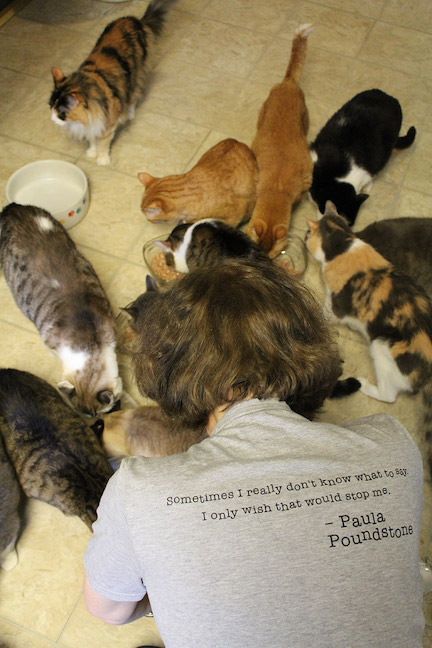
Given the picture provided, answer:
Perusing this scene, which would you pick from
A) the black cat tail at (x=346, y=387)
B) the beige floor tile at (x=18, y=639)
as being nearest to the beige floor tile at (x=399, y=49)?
the black cat tail at (x=346, y=387)

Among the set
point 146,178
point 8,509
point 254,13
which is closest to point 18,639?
point 8,509

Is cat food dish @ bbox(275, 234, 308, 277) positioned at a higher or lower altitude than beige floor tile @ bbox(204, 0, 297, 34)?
lower

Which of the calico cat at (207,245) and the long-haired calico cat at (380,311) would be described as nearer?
the long-haired calico cat at (380,311)

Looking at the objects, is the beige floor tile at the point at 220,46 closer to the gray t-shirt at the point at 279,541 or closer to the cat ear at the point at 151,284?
the cat ear at the point at 151,284

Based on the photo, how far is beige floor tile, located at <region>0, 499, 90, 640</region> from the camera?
1.66 m

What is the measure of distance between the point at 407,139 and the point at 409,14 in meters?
1.28

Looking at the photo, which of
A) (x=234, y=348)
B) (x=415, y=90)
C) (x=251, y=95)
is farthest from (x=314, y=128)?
(x=234, y=348)

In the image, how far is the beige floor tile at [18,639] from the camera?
1.62 metres

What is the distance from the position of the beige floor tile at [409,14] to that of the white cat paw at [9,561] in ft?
11.8

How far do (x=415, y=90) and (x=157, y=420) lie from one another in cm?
252

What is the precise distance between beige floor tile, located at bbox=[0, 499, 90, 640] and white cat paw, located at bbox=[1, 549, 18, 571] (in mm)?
19

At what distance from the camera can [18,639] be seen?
64.2 inches

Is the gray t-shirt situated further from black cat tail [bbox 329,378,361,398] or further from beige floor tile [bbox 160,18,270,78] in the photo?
beige floor tile [bbox 160,18,270,78]

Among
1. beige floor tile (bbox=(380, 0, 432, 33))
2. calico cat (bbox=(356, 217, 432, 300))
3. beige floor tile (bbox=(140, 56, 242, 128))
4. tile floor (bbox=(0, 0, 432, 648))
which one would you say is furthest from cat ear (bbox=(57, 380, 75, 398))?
beige floor tile (bbox=(380, 0, 432, 33))
